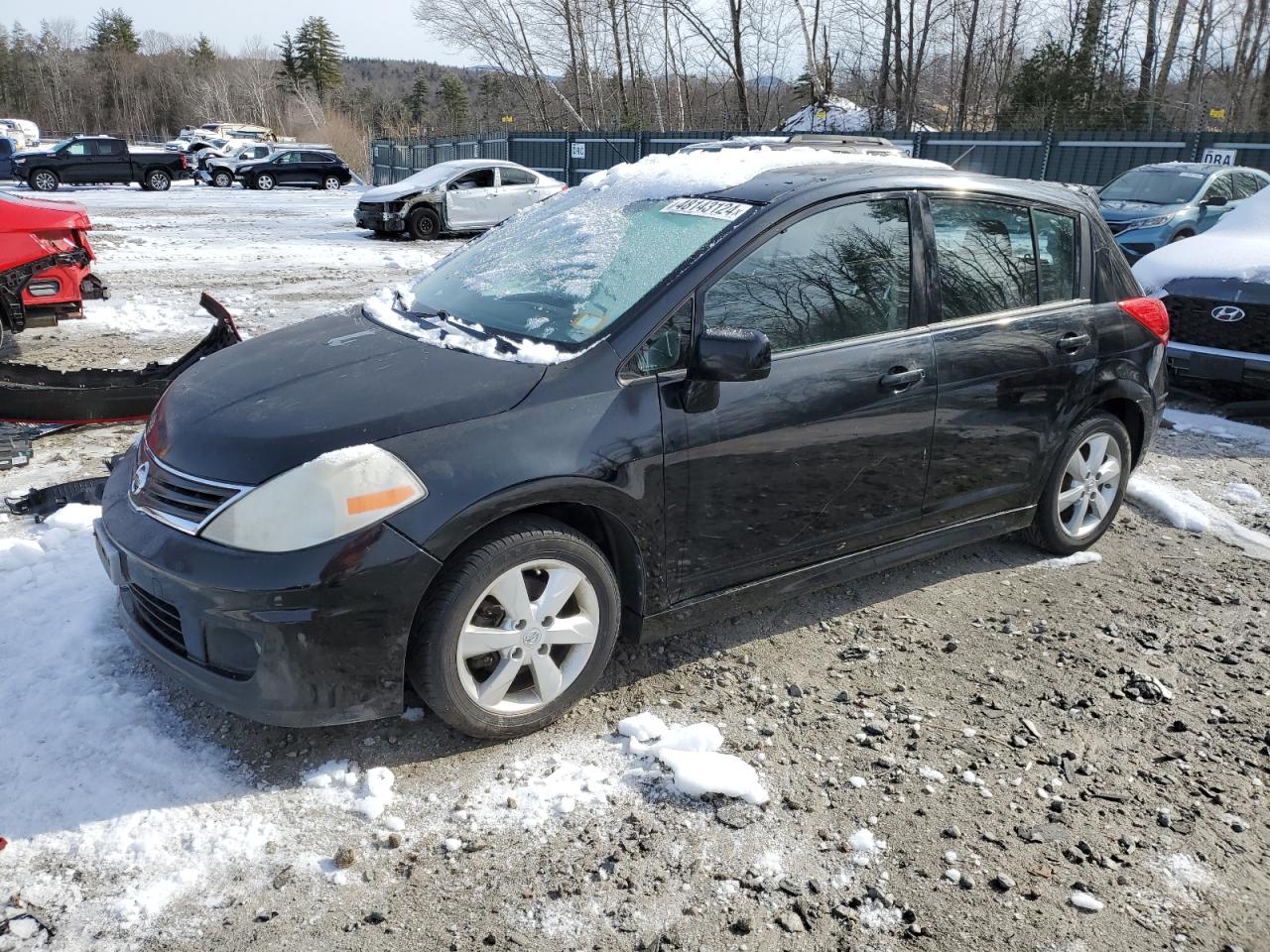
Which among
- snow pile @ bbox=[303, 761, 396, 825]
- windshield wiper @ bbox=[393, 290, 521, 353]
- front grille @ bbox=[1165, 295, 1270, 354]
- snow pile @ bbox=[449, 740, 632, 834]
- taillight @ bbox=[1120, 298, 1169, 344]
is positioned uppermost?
windshield wiper @ bbox=[393, 290, 521, 353]

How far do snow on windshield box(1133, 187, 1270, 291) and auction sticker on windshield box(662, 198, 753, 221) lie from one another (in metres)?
5.31

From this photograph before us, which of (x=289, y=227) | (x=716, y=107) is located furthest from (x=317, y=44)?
(x=289, y=227)

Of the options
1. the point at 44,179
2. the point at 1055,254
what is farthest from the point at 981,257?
the point at 44,179

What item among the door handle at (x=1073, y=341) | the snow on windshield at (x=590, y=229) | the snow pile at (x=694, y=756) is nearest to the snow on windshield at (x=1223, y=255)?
the door handle at (x=1073, y=341)

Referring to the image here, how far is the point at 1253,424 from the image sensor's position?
7246 millimetres

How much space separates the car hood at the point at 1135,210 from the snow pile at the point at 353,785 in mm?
13602

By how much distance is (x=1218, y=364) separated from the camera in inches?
284

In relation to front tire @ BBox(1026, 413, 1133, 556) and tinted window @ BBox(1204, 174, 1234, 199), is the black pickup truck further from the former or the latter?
front tire @ BBox(1026, 413, 1133, 556)

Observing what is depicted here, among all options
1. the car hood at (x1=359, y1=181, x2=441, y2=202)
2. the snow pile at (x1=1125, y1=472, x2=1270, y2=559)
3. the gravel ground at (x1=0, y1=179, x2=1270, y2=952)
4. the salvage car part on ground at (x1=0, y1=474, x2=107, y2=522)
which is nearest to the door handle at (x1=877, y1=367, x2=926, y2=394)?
the gravel ground at (x1=0, y1=179, x2=1270, y2=952)

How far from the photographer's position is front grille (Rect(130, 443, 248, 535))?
9.11 ft

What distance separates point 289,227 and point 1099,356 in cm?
2079

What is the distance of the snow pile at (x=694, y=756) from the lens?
294cm

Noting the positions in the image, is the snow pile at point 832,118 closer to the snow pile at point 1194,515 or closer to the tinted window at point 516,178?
the tinted window at point 516,178

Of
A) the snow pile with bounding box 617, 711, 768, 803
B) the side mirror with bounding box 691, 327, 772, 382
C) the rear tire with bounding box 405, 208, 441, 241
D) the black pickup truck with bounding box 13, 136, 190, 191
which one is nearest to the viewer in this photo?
the snow pile with bounding box 617, 711, 768, 803
